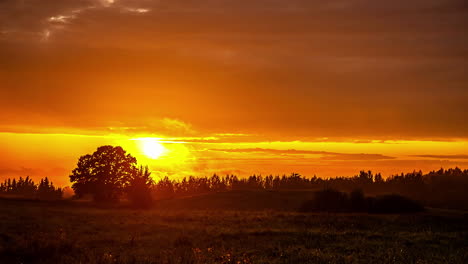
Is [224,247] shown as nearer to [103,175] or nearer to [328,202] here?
[328,202]

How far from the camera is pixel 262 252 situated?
65.9 ft

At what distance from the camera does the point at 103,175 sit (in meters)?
76.4

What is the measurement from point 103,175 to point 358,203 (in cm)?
4340

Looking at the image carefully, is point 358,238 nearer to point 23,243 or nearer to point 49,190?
point 23,243

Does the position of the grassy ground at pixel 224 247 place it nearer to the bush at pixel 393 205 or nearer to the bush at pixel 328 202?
the bush at pixel 393 205

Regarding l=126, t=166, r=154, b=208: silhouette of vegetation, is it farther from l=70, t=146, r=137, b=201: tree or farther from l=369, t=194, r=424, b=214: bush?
l=369, t=194, r=424, b=214: bush

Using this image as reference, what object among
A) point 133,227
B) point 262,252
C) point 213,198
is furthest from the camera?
point 213,198

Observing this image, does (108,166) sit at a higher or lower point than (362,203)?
higher

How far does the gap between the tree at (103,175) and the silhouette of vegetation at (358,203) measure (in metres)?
33.2

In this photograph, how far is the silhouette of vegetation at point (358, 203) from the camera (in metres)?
60.9

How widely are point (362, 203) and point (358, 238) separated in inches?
1499

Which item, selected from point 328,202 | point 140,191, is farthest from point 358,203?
point 140,191

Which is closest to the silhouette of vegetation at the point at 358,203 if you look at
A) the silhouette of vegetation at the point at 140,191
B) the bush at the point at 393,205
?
the bush at the point at 393,205

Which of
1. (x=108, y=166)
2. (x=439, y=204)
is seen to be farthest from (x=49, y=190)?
(x=439, y=204)
